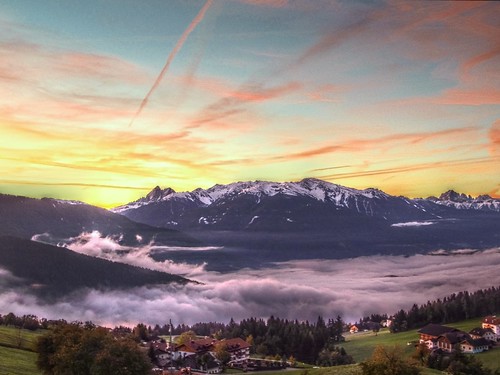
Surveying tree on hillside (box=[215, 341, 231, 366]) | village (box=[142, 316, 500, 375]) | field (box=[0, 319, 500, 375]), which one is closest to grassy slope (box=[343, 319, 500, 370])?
field (box=[0, 319, 500, 375])

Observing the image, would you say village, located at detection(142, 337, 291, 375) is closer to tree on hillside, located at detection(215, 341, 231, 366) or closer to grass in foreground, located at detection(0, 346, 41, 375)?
tree on hillside, located at detection(215, 341, 231, 366)

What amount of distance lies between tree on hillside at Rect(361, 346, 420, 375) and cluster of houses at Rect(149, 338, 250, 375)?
51.3 meters

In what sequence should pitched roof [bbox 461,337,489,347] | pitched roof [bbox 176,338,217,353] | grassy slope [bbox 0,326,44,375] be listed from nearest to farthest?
1. grassy slope [bbox 0,326,44,375]
2. pitched roof [bbox 176,338,217,353]
3. pitched roof [bbox 461,337,489,347]

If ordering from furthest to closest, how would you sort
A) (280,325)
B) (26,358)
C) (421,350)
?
(280,325)
(421,350)
(26,358)

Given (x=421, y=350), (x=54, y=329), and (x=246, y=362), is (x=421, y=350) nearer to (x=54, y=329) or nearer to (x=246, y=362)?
(x=246, y=362)

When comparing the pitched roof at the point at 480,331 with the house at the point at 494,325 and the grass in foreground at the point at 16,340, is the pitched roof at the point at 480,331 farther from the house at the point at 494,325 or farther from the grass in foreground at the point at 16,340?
the grass in foreground at the point at 16,340

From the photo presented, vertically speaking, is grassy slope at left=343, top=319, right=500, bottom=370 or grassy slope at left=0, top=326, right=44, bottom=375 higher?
grassy slope at left=0, top=326, right=44, bottom=375

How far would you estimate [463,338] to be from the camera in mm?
152250

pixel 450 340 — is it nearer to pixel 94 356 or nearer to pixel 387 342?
pixel 387 342

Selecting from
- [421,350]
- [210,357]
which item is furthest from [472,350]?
[210,357]

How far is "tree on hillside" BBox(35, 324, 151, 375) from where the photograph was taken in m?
70.5

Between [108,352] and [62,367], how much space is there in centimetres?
845

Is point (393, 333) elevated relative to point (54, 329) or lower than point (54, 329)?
lower

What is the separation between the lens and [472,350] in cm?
14525
